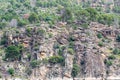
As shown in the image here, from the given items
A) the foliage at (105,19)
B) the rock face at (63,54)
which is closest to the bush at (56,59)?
the rock face at (63,54)

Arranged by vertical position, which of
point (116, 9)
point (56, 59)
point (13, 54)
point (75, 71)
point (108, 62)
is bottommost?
point (116, 9)

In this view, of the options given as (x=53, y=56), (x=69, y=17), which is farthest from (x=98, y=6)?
(x=53, y=56)

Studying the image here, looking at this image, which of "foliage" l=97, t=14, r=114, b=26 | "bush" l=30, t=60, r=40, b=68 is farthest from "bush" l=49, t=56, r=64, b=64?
"foliage" l=97, t=14, r=114, b=26

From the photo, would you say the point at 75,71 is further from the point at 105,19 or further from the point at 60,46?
the point at 105,19

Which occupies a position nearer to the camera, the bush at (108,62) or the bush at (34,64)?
the bush at (34,64)

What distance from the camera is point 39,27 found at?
4779 inches

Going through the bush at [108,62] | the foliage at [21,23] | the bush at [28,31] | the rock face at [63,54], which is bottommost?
the bush at [108,62]

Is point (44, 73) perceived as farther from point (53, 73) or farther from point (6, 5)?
point (6, 5)

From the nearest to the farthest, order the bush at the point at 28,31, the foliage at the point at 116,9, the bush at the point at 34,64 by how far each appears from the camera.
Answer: the bush at the point at 34,64 → the bush at the point at 28,31 → the foliage at the point at 116,9

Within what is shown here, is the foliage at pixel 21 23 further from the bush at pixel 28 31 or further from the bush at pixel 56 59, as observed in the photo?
the bush at pixel 56 59

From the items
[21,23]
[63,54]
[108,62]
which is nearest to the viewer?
[63,54]

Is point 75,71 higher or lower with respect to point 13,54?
lower

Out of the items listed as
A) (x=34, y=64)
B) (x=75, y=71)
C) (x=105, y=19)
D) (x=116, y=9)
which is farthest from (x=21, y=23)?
(x=116, y=9)

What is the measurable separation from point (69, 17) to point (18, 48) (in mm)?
25433
